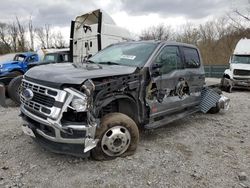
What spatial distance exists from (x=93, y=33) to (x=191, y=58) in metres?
6.06

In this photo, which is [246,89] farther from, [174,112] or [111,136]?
[111,136]

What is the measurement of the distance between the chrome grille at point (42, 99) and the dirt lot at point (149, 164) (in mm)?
906

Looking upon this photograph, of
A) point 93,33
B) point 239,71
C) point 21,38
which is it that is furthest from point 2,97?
point 21,38

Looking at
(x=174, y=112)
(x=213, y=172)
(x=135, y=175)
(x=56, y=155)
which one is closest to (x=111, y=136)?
(x=135, y=175)

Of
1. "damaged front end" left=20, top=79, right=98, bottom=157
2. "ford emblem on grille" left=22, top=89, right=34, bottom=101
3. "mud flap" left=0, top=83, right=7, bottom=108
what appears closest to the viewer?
"damaged front end" left=20, top=79, right=98, bottom=157

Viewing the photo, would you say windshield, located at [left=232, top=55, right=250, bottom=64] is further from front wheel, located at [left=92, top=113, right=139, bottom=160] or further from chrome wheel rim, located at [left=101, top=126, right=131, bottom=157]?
chrome wheel rim, located at [left=101, top=126, right=131, bottom=157]

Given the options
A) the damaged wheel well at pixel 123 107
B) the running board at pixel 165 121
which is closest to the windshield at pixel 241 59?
the running board at pixel 165 121

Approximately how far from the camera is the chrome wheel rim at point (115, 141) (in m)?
3.76

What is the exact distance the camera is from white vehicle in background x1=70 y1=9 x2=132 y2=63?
10555mm

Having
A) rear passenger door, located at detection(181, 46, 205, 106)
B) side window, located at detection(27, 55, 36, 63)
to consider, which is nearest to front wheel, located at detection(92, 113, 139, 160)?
rear passenger door, located at detection(181, 46, 205, 106)

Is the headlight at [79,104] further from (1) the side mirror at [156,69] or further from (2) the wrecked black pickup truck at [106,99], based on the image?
(1) the side mirror at [156,69]

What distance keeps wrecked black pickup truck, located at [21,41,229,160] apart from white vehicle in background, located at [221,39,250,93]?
835 cm

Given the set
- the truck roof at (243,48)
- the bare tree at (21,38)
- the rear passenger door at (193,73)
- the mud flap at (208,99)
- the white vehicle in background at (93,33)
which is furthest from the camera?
the bare tree at (21,38)

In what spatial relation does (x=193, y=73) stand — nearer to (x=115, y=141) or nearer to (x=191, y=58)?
(x=191, y=58)
